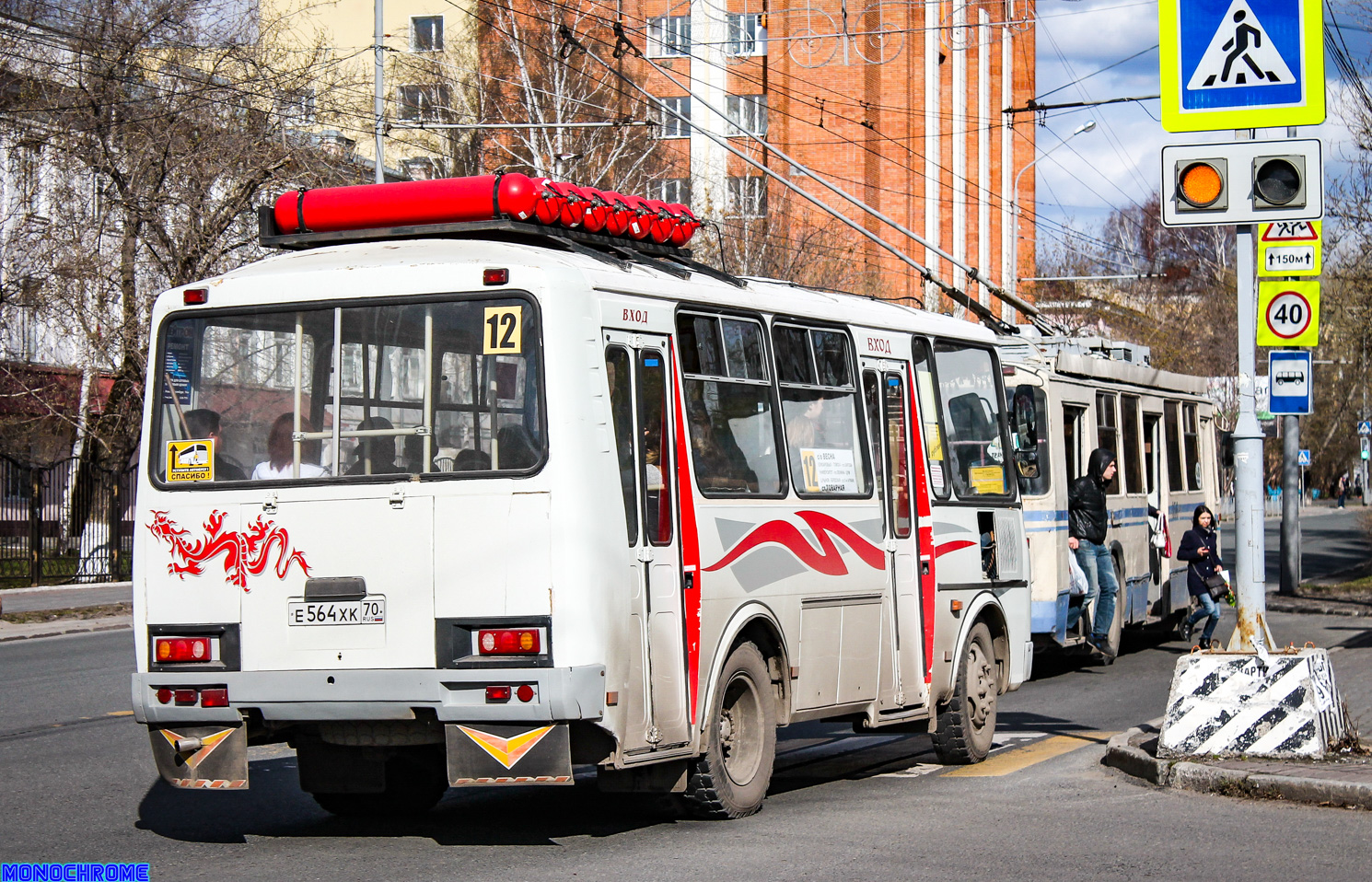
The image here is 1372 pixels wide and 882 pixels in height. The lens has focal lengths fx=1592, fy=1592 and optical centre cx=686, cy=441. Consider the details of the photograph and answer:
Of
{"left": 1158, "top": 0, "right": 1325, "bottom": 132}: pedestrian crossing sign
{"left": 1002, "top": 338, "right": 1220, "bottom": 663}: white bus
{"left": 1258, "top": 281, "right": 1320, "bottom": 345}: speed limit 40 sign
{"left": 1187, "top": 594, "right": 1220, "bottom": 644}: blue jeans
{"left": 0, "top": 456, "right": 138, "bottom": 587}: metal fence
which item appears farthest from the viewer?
{"left": 0, "top": 456, "right": 138, "bottom": 587}: metal fence

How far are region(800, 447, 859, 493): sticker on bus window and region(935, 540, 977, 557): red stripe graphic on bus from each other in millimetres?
1071

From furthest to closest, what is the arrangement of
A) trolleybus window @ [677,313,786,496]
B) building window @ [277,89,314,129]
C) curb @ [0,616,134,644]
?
building window @ [277,89,314,129] < curb @ [0,616,134,644] < trolleybus window @ [677,313,786,496]

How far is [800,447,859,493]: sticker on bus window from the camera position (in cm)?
920

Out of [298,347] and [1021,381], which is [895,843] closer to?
[298,347]

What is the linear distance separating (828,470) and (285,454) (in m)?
3.33

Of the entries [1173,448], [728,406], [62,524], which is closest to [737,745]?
[728,406]

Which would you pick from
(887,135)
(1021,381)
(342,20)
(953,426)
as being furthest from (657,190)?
(953,426)

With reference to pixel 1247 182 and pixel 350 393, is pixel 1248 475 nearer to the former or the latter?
pixel 1247 182

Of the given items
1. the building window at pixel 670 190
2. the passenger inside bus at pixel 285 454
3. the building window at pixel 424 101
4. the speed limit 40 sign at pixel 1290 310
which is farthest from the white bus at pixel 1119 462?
the building window at pixel 670 190

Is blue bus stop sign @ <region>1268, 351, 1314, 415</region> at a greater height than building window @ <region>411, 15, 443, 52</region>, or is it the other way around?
building window @ <region>411, 15, 443, 52</region>

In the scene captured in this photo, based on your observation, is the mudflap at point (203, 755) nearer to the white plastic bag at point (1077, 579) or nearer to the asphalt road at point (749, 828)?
the asphalt road at point (749, 828)

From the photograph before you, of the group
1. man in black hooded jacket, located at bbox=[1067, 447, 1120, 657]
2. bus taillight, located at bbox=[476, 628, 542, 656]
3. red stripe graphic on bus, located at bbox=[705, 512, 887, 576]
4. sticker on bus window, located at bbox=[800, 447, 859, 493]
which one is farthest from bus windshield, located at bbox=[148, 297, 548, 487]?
man in black hooded jacket, located at bbox=[1067, 447, 1120, 657]

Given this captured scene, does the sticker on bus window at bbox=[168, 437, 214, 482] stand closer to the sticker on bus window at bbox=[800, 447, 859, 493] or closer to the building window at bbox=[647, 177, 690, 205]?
the sticker on bus window at bbox=[800, 447, 859, 493]

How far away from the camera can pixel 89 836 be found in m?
7.99
